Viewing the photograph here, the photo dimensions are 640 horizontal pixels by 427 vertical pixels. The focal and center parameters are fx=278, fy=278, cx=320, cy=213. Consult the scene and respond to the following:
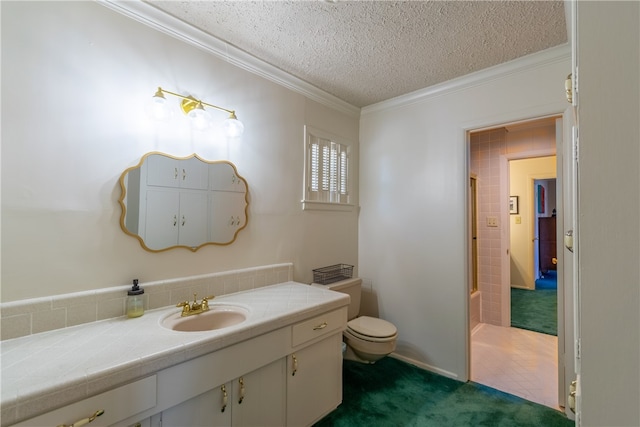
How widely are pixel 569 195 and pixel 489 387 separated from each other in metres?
1.52

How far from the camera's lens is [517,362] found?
2.50m

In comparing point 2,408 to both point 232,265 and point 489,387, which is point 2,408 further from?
point 489,387

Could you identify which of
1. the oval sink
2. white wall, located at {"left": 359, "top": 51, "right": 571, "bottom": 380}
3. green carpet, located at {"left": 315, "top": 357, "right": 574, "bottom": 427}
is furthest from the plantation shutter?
green carpet, located at {"left": 315, "top": 357, "right": 574, "bottom": 427}

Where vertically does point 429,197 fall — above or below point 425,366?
above

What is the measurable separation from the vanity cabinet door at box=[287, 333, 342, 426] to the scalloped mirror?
2.91ft

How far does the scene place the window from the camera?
2445 millimetres

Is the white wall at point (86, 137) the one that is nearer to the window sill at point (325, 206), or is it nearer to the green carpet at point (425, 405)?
the window sill at point (325, 206)

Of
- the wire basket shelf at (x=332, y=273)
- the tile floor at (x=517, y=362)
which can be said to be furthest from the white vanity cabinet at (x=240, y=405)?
the tile floor at (x=517, y=362)

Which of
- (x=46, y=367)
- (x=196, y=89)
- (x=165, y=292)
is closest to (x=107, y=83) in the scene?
(x=196, y=89)

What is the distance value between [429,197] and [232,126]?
1723mm

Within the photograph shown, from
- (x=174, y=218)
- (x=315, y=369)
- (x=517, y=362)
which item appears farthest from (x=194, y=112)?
(x=517, y=362)

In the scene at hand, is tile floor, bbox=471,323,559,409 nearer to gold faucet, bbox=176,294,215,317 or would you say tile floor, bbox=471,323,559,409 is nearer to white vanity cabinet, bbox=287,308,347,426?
white vanity cabinet, bbox=287,308,347,426

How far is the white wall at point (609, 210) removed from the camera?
43 cm

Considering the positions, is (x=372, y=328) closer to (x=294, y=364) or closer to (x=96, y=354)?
(x=294, y=364)
